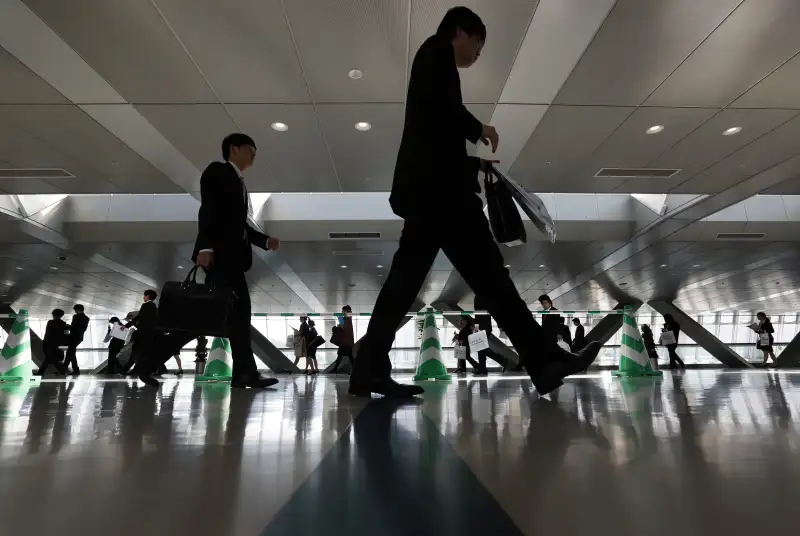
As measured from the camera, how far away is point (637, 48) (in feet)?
18.7

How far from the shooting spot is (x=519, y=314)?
217 cm

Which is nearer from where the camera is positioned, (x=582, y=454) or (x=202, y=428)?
(x=582, y=454)

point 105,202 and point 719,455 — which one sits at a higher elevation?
point 105,202

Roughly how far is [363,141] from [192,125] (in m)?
2.77

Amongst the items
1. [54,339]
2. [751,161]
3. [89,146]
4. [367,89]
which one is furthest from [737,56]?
[54,339]

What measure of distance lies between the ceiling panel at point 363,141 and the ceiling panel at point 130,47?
1862mm

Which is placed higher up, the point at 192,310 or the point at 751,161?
the point at 751,161

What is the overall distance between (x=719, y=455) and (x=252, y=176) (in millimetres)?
9741

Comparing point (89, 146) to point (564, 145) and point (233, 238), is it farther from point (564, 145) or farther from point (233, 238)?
point (564, 145)

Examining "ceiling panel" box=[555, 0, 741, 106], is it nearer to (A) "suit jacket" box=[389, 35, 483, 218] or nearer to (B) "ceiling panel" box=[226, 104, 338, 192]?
(B) "ceiling panel" box=[226, 104, 338, 192]

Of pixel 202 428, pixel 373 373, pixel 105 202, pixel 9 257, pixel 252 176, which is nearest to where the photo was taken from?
pixel 202 428

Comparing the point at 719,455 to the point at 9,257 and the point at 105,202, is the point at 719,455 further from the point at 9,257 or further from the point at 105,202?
the point at 9,257

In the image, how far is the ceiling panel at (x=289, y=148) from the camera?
23.7 ft

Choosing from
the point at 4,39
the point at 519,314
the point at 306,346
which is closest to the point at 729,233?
the point at 306,346
